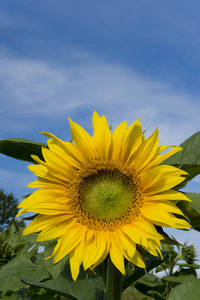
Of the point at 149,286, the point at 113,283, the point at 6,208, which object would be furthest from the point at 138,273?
the point at 6,208

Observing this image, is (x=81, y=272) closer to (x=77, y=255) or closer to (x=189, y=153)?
(x=77, y=255)

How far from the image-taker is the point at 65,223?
1.74m

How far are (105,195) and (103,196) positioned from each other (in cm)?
1

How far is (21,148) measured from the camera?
68.0 inches

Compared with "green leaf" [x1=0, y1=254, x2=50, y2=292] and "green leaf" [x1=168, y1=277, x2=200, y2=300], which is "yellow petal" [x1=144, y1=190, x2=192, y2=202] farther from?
"green leaf" [x1=0, y1=254, x2=50, y2=292]

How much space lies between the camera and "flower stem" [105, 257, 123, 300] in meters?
1.62

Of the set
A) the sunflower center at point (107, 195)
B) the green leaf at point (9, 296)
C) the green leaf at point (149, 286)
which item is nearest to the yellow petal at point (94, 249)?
the sunflower center at point (107, 195)

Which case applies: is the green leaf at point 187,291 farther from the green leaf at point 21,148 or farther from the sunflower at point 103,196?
the green leaf at point 21,148

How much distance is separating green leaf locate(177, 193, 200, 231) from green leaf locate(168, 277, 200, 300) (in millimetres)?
222

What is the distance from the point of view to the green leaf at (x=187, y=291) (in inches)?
61.6

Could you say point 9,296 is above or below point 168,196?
below

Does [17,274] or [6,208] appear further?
[6,208]

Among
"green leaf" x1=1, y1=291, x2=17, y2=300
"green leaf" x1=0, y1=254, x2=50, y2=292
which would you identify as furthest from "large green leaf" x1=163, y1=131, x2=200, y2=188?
"green leaf" x1=1, y1=291, x2=17, y2=300

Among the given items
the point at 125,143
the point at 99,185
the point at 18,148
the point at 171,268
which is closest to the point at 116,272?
the point at 99,185
